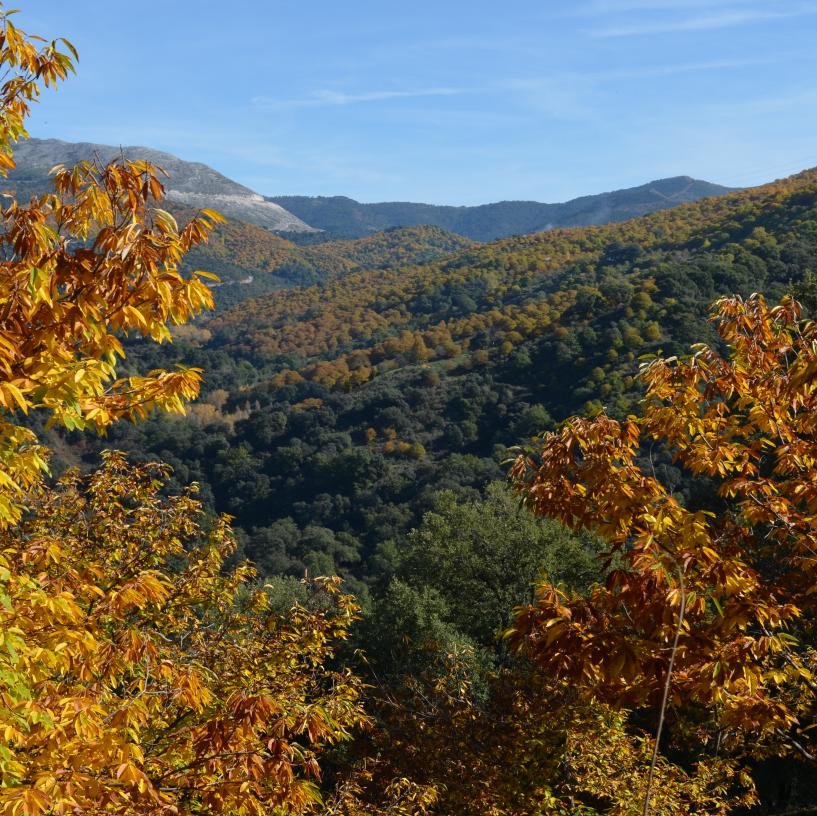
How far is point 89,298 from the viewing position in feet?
12.5

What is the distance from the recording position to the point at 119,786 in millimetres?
3967

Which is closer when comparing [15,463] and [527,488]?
[15,463]

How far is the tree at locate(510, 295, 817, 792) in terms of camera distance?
14.5 feet

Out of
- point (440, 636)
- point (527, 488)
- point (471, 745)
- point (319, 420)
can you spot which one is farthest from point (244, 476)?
point (527, 488)

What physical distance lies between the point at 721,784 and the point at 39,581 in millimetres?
10211

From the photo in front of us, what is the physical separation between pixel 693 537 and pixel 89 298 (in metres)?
3.77

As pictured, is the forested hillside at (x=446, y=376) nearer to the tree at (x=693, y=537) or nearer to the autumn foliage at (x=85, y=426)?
the tree at (x=693, y=537)

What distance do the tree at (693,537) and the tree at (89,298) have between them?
109 inches

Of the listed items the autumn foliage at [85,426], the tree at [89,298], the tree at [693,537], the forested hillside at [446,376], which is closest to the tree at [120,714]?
the autumn foliage at [85,426]

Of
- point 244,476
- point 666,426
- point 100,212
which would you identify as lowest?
point 244,476

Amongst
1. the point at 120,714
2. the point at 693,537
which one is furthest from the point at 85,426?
the point at 693,537

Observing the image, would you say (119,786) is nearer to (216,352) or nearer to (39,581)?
(39,581)

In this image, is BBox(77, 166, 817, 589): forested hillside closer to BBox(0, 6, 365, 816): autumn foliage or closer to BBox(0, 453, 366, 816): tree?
BBox(0, 453, 366, 816): tree

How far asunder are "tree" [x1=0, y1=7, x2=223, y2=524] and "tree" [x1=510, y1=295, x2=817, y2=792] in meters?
2.76
